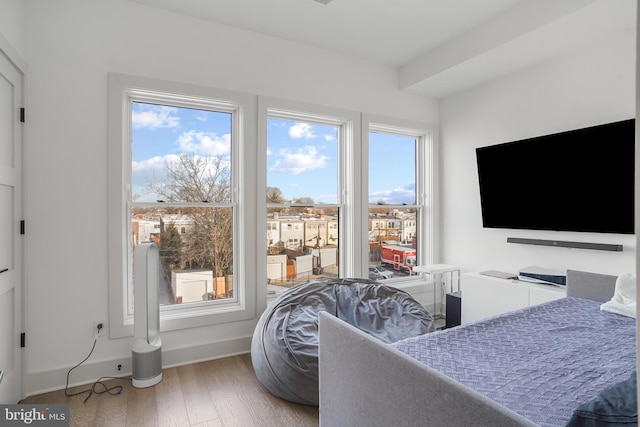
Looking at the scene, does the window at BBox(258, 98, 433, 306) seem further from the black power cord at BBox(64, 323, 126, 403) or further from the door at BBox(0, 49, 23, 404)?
the door at BBox(0, 49, 23, 404)

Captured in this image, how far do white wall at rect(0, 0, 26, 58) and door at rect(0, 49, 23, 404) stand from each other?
0.47 feet

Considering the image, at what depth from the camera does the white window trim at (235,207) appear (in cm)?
247

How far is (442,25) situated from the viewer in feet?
9.43

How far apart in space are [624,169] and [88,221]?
3.82 meters

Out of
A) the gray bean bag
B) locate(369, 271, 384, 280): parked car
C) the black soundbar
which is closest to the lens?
the gray bean bag

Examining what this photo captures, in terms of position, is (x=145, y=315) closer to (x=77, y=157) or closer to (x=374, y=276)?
(x=77, y=157)

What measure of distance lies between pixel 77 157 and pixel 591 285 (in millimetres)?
3645

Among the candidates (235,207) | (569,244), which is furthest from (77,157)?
(569,244)

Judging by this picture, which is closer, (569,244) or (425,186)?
(569,244)

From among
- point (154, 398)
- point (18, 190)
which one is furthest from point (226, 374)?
point (18, 190)

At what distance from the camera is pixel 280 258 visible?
10.7 feet

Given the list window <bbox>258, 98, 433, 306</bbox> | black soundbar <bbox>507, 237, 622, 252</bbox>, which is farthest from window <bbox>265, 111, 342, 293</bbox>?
black soundbar <bbox>507, 237, 622, 252</bbox>

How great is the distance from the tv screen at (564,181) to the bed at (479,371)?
103 cm

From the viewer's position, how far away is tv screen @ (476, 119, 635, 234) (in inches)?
96.0
